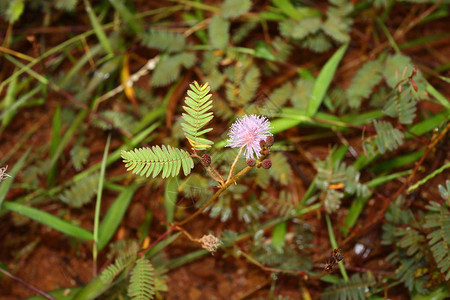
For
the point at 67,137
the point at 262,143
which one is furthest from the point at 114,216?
the point at 262,143

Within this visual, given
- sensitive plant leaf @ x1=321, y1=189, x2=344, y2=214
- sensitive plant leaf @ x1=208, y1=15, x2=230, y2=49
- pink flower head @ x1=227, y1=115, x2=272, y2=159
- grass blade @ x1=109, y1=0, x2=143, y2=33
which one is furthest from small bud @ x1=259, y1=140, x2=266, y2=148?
grass blade @ x1=109, y1=0, x2=143, y2=33

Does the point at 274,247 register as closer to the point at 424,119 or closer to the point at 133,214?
the point at 133,214

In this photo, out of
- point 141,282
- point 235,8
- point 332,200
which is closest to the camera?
point 141,282

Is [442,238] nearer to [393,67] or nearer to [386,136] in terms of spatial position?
[386,136]

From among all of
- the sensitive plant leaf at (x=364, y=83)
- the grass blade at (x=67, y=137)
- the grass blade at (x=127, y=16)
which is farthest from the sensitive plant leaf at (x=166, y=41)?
the sensitive plant leaf at (x=364, y=83)

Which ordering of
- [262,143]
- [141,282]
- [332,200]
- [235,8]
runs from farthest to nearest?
1. [235,8]
2. [332,200]
3. [141,282]
4. [262,143]

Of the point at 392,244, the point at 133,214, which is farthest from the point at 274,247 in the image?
the point at 133,214

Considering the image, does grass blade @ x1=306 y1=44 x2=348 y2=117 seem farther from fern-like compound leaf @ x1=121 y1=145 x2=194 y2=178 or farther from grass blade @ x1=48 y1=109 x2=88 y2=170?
grass blade @ x1=48 y1=109 x2=88 y2=170
